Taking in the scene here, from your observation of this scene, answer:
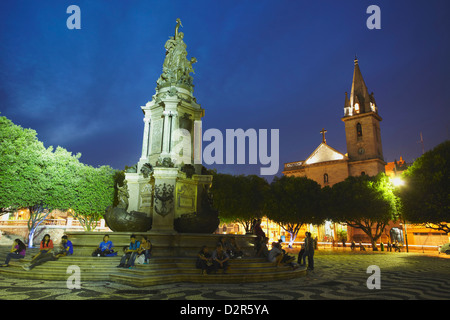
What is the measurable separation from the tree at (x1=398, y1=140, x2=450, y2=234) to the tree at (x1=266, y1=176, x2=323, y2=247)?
10.2 meters

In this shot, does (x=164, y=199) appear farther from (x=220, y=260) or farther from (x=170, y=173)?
(x=220, y=260)

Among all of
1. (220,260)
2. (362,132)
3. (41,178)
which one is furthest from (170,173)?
(362,132)

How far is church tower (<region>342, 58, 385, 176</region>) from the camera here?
191 feet

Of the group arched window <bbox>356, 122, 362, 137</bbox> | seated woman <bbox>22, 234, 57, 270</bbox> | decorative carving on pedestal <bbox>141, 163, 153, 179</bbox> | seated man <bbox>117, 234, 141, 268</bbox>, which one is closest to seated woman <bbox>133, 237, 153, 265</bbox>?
seated man <bbox>117, 234, 141, 268</bbox>

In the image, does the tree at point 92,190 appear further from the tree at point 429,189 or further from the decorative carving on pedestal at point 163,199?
the tree at point 429,189

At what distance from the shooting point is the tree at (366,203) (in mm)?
36531

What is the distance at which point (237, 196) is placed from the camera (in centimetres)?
3688

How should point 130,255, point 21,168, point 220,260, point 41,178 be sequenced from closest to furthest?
point 220,260 < point 130,255 < point 21,168 < point 41,178

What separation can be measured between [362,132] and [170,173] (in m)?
56.5

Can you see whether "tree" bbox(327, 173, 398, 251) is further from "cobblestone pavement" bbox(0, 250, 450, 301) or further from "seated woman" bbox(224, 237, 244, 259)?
"seated woman" bbox(224, 237, 244, 259)

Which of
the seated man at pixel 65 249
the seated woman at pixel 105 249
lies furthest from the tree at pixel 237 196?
the seated man at pixel 65 249

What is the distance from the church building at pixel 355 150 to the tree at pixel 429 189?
95.0ft

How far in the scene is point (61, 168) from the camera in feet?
90.8
